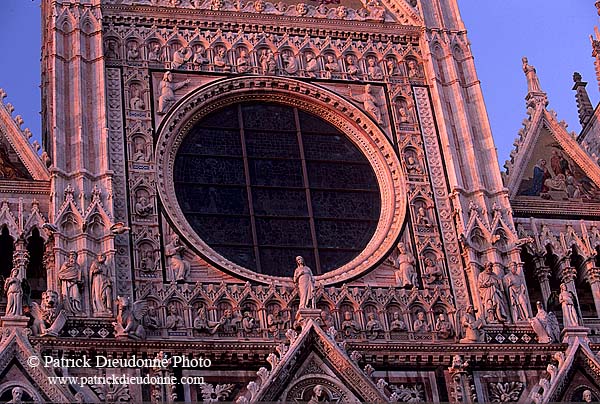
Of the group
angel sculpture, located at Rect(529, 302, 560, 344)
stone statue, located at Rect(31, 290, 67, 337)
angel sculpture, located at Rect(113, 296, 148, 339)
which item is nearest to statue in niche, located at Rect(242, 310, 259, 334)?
angel sculpture, located at Rect(113, 296, 148, 339)

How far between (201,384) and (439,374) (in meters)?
3.22

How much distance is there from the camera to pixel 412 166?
2192 centimetres

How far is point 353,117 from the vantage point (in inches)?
879

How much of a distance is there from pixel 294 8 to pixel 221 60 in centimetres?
186

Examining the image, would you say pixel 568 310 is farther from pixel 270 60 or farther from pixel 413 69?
pixel 270 60

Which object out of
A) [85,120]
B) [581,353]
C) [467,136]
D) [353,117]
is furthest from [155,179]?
[581,353]

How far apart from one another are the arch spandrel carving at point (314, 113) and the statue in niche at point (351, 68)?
0.61 meters

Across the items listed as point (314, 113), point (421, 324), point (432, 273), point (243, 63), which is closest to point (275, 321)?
point (421, 324)

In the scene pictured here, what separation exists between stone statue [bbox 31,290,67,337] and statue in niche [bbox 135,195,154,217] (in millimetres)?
2160

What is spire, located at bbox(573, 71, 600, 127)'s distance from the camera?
25.9 meters

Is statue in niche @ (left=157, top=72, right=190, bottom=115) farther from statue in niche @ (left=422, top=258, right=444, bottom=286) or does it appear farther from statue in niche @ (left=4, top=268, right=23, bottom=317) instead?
statue in niche @ (left=422, top=258, right=444, bottom=286)

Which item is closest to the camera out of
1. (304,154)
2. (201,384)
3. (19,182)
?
(201,384)

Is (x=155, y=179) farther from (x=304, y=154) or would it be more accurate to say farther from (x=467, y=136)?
(x=467, y=136)

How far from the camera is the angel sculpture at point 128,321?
60.8 feet
